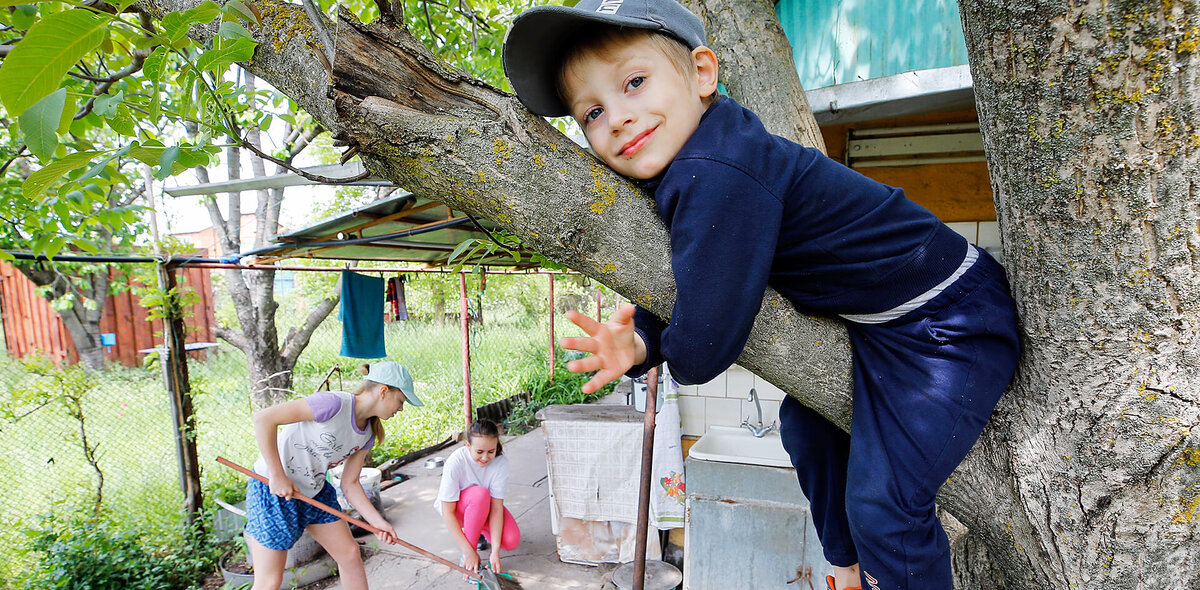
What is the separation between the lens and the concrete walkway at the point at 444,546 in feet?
14.1

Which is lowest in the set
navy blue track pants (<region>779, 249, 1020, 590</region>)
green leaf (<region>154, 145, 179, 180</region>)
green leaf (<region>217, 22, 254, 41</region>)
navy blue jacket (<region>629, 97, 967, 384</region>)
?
navy blue track pants (<region>779, 249, 1020, 590</region>)

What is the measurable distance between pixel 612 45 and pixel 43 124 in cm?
93

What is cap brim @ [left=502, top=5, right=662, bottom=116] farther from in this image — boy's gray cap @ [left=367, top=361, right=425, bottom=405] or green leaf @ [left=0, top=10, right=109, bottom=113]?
boy's gray cap @ [left=367, top=361, right=425, bottom=405]

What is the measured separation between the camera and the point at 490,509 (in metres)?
4.39

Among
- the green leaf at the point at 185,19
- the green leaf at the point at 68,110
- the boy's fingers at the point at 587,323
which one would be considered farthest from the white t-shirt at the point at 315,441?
the boy's fingers at the point at 587,323

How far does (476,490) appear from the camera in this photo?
14.1ft

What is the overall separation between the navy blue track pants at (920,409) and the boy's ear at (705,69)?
0.50m

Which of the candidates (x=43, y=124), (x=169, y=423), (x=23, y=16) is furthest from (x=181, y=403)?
(x=43, y=124)

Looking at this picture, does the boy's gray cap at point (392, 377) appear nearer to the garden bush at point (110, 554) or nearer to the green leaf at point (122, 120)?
the garden bush at point (110, 554)

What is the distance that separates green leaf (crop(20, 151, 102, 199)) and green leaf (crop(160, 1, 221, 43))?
32 centimetres

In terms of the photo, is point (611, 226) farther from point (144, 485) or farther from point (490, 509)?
point (144, 485)

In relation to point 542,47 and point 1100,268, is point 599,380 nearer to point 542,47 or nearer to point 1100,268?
point 542,47

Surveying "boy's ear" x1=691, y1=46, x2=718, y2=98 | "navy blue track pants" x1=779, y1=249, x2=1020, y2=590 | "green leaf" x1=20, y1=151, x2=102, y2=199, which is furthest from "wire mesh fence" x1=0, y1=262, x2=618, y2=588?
"navy blue track pants" x1=779, y1=249, x2=1020, y2=590

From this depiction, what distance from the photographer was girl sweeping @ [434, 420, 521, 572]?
4195 mm
